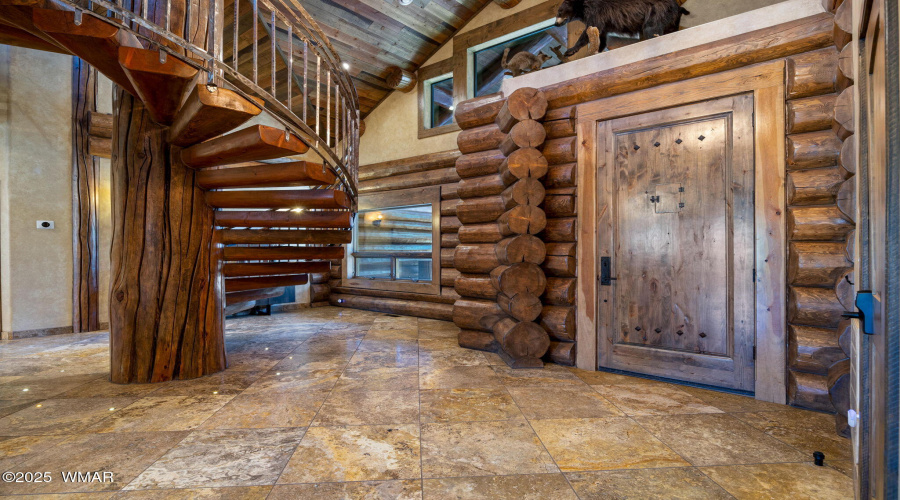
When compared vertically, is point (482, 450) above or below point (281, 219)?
below

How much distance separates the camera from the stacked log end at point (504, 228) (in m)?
3.82

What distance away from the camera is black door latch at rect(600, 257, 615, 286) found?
12.4 ft

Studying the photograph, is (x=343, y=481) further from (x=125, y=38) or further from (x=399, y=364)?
(x=125, y=38)

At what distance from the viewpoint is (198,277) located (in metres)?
3.55

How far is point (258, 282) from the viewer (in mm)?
4352

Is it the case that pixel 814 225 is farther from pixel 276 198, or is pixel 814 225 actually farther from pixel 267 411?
pixel 276 198

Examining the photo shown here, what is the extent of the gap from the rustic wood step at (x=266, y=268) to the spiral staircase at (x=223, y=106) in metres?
0.01

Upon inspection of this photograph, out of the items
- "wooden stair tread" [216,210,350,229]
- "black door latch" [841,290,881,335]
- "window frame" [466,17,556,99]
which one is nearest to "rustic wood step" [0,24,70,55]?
"wooden stair tread" [216,210,350,229]

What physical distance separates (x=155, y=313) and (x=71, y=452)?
1.44 m

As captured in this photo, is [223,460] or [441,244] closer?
[223,460]

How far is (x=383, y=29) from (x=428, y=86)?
1.25 metres

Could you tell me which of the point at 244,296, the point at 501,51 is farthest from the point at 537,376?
the point at 501,51

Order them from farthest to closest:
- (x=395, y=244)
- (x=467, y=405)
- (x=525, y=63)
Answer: (x=395, y=244)
(x=525, y=63)
(x=467, y=405)

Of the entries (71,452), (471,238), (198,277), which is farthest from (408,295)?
(71,452)
